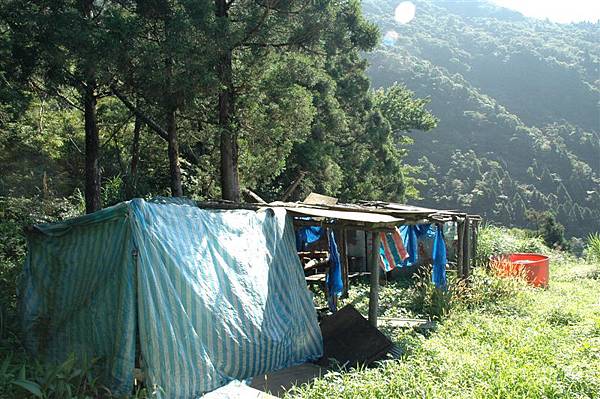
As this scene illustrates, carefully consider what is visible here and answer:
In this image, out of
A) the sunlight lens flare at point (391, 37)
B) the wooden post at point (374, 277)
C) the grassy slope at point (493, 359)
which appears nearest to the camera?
the grassy slope at point (493, 359)

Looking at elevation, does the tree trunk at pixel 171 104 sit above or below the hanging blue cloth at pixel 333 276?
above

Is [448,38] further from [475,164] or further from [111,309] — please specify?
[111,309]

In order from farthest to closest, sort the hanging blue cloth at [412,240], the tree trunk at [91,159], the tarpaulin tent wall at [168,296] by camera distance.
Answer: the hanging blue cloth at [412,240] → the tree trunk at [91,159] → the tarpaulin tent wall at [168,296]

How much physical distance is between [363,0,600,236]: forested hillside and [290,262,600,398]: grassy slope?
29.2m

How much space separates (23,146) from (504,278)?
10.9 metres

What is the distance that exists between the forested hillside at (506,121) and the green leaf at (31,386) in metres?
33.7

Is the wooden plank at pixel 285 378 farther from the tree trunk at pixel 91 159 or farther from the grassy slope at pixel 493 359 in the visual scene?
the tree trunk at pixel 91 159

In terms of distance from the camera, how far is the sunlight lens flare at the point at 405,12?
11106cm

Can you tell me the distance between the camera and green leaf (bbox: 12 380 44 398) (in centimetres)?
440

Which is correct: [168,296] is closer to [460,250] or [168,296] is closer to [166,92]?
[166,92]

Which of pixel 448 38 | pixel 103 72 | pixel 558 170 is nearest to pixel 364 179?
pixel 103 72

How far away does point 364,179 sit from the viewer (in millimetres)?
19594

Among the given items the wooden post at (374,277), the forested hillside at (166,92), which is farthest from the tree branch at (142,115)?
the wooden post at (374,277)

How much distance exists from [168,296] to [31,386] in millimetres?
1347
